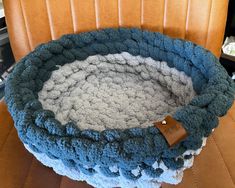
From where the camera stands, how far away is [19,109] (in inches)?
17.6

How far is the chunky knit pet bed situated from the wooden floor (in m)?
0.05

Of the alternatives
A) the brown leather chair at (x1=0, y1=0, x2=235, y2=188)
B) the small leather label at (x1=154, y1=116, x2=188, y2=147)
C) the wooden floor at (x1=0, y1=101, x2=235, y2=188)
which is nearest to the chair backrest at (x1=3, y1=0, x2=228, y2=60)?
the brown leather chair at (x1=0, y1=0, x2=235, y2=188)

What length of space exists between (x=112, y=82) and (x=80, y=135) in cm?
37

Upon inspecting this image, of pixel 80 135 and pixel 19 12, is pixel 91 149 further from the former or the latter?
pixel 19 12

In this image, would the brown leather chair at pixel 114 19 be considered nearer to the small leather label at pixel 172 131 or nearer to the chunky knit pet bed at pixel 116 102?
the chunky knit pet bed at pixel 116 102

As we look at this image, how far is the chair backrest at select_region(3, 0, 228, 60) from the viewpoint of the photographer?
0.67 meters

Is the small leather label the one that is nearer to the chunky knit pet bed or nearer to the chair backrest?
the chunky knit pet bed

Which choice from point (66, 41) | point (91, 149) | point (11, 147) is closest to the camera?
point (91, 149)

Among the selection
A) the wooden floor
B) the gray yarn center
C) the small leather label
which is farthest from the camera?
the gray yarn center

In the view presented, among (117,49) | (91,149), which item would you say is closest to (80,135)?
(91,149)

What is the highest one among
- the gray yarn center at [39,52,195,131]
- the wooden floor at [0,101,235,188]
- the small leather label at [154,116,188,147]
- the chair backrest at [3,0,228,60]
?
the chair backrest at [3,0,228,60]

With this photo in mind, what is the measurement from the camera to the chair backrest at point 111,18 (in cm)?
67

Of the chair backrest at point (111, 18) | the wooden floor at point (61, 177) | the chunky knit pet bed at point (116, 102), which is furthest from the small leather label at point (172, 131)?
the chair backrest at point (111, 18)

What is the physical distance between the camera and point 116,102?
0.69 metres
